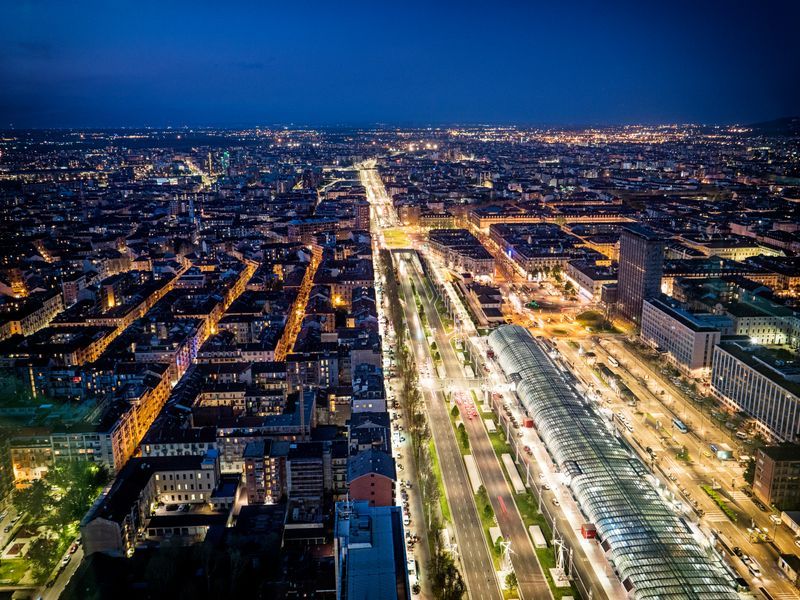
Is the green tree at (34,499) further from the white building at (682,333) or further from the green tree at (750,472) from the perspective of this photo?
the white building at (682,333)

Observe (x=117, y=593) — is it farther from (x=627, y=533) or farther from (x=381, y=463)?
(x=627, y=533)

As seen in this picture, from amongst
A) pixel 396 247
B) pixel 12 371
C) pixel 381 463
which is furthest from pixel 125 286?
pixel 381 463

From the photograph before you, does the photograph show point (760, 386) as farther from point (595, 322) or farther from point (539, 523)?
point (595, 322)

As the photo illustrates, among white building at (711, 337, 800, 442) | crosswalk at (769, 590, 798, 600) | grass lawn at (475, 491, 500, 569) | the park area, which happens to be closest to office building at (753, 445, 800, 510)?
white building at (711, 337, 800, 442)

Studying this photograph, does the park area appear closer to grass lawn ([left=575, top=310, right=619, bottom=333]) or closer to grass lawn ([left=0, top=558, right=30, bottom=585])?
grass lawn ([left=0, top=558, right=30, bottom=585])

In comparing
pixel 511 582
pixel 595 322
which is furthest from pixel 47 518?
pixel 595 322

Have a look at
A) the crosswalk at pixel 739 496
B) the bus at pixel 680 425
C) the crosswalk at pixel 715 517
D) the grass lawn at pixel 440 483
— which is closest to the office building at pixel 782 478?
the crosswalk at pixel 739 496
